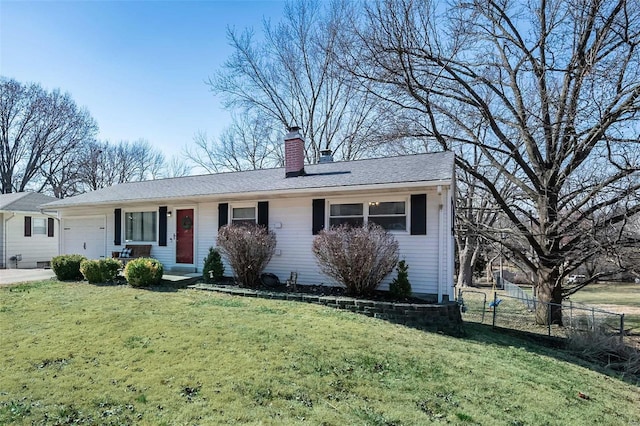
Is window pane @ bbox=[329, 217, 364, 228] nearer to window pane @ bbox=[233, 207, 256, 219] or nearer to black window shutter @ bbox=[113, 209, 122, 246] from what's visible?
window pane @ bbox=[233, 207, 256, 219]

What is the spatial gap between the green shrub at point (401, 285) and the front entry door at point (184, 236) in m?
6.36

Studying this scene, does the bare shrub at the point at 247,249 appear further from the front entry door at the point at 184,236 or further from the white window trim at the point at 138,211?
the white window trim at the point at 138,211

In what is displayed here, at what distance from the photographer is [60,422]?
10.1 feet

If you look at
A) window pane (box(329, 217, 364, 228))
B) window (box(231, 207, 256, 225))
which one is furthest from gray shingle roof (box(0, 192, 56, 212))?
window pane (box(329, 217, 364, 228))

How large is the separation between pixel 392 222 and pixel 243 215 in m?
4.29

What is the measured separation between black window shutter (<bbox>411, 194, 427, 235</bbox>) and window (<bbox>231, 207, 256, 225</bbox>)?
14.5 ft

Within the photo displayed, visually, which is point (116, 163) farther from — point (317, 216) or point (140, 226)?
point (317, 216)

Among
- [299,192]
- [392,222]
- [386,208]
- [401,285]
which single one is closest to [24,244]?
[299,192]

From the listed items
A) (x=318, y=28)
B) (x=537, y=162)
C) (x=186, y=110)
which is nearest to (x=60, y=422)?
(x=537, y=162)

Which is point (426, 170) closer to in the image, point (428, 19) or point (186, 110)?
point (428, 19)

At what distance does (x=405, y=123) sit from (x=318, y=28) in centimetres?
1065

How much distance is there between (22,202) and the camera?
1680cm

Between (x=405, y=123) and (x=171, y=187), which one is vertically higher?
(x=405, y=123)

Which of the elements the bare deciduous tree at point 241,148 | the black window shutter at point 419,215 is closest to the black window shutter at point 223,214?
the black window shutter at point 419,215
